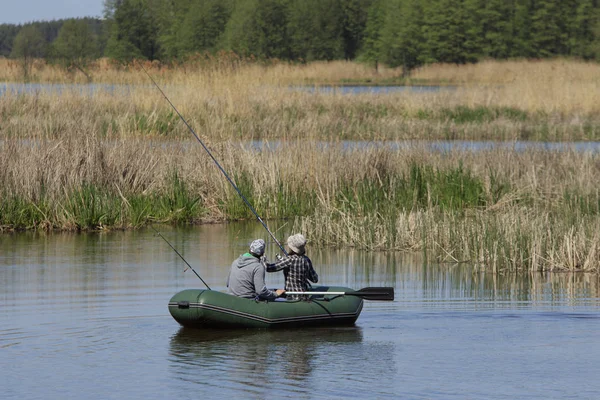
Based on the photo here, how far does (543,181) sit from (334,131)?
34.1 feet

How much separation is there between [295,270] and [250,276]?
1.85 ft

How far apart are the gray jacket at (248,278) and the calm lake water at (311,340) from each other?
440 millimetres

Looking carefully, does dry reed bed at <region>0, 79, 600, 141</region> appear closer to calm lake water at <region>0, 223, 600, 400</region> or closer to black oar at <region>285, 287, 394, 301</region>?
calm lake water at <region>0, 223, 600, 400</region>

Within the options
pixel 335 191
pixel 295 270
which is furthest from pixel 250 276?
pixel 335 191

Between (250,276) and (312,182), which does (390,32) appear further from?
(250,276)

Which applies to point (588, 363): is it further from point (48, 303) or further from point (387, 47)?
point (387, 47)

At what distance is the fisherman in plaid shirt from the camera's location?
10844 millimetres

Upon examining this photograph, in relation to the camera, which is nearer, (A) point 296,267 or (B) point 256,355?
(B) point 256,355

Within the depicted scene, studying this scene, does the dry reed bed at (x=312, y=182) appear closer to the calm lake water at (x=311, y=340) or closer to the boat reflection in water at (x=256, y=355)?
the calm lake water at (x=311, y=340)

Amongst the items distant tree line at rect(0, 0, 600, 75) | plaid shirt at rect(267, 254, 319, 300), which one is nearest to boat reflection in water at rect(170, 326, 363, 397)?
plaid shirt at rect(267, 254, 319, 300)

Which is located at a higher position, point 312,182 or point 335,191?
point 312,182

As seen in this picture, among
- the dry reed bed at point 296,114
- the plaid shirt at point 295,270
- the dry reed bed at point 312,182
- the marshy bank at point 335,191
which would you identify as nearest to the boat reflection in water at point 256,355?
the plaid shirt at point 295,270

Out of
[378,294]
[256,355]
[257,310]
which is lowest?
[256,355]

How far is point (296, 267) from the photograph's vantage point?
10.9 m
